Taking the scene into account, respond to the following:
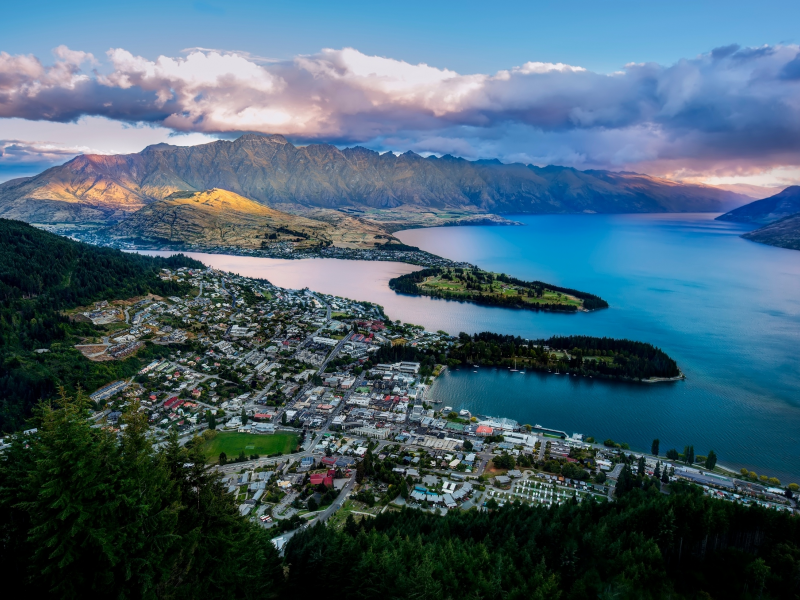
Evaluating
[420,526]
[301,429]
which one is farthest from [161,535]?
[301,429]

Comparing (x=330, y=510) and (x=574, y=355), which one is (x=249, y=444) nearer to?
(x=330, y=510)

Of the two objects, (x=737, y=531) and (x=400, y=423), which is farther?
(x=400, y=423)

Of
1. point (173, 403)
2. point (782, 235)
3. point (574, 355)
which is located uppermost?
point (782, 235)

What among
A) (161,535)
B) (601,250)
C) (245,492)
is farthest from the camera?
(601,250)

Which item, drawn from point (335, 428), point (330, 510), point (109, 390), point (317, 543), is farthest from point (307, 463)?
point (109, 390)

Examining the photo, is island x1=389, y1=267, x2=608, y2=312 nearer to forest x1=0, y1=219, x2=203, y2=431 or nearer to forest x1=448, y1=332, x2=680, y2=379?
forest x1=448, y1=332, x2=680, y2=379

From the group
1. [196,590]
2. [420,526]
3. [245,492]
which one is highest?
[196,590]

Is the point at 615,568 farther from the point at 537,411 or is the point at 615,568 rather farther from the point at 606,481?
the point at 537,411

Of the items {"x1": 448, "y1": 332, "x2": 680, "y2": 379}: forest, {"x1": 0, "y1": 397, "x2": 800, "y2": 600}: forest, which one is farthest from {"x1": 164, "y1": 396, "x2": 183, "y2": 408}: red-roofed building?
{"x1": 448, "y1": 332, "x2": 680, "y2": 379}: forest
